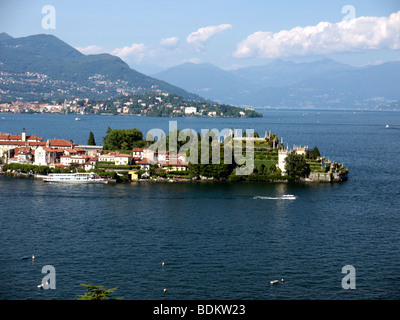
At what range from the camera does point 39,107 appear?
11769 centimetres

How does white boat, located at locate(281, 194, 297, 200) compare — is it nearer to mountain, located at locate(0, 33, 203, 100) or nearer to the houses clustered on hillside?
the houses clustered on hillside

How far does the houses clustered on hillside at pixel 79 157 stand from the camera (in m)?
30.8

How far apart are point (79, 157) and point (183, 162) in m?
6.22

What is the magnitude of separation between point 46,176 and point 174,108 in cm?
9008

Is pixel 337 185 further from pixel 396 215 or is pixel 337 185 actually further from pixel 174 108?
pixel 174 108

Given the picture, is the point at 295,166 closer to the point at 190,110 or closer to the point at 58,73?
the point at 190,110

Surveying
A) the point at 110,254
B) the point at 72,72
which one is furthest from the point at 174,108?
the point at 110,254

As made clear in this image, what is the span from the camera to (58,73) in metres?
167

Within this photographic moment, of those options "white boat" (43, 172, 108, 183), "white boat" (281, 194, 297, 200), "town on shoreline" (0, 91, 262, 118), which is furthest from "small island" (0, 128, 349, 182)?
"town on shoreline" (0, 91, 262, 118)

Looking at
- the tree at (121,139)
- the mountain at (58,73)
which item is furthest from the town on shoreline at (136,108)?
the tree at (121,139)

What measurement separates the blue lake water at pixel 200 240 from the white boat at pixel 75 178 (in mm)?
1383

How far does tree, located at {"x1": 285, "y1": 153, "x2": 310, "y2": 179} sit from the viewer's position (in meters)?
29.0

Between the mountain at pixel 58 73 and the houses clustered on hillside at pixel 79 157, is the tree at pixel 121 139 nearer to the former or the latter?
the houses clustered on hillside at pixel 79 157

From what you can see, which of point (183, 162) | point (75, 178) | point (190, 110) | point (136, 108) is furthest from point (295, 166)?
point (136, 108)
